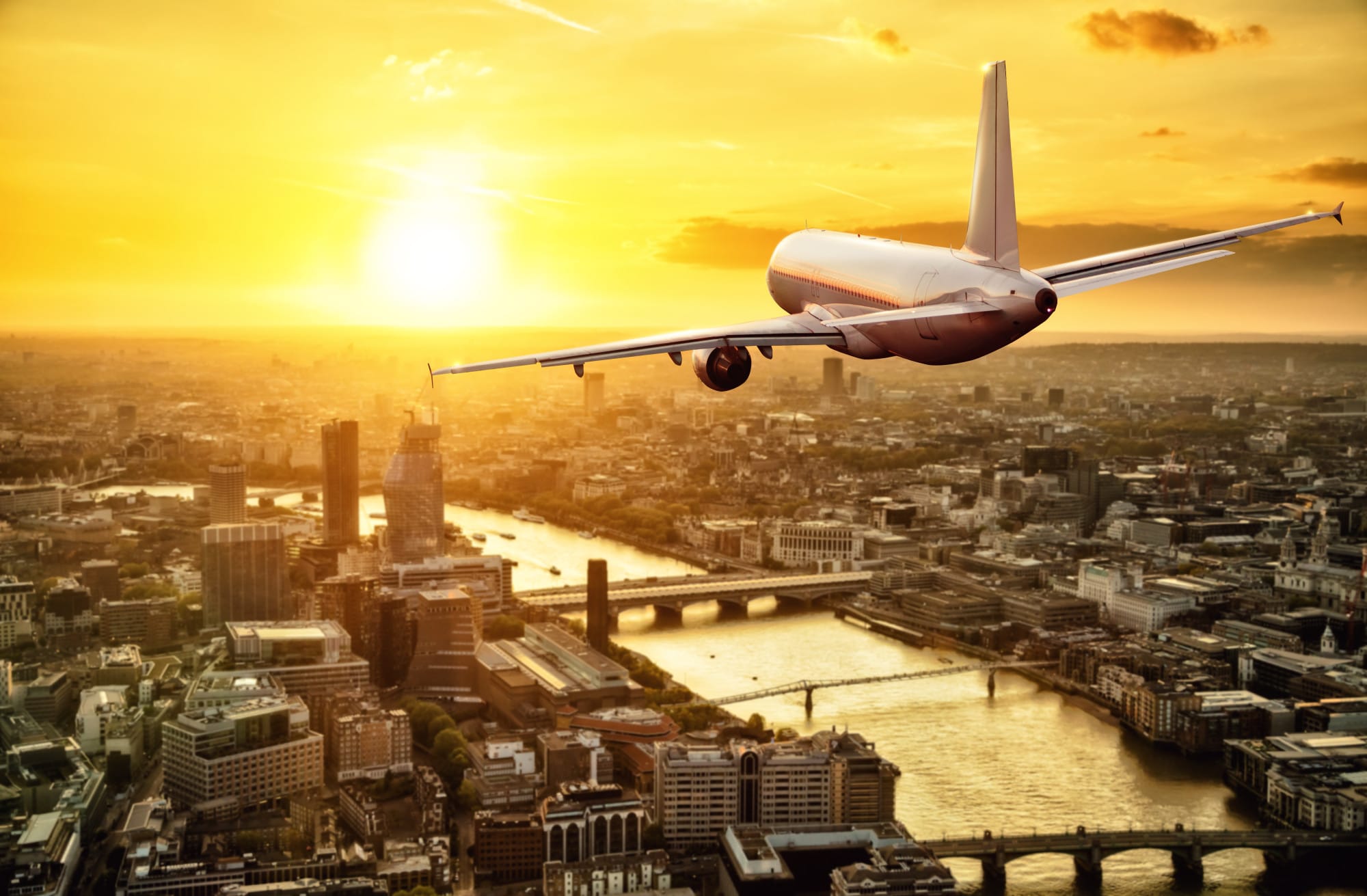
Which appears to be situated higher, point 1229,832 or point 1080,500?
point 1080,500

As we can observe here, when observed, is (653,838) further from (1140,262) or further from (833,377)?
(833,377)

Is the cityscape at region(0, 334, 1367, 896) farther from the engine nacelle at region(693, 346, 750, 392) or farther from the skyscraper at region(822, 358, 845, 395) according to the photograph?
the engine nacelle at region(693, 346, 750, 392)

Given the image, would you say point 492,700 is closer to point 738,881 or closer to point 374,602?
point 374,602

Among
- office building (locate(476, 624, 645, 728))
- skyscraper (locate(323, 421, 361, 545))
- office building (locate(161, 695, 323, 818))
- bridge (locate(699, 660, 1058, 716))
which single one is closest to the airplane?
office building (locate(161, 695, 323, 818))

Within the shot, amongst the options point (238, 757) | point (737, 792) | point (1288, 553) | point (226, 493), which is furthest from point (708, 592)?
point (238, 757)

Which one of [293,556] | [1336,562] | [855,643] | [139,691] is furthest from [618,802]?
[1336,562]

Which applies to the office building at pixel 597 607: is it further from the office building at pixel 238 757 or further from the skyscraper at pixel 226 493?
the skyscraper at pixel 226 493

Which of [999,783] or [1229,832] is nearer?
[1229,832]
